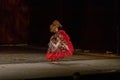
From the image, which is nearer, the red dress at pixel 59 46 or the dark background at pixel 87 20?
the red dress at pixel 59 46

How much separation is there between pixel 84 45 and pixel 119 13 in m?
3.01

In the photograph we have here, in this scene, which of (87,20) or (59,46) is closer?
(59,46)

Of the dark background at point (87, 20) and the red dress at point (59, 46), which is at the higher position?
the dark background at point (87, 20)

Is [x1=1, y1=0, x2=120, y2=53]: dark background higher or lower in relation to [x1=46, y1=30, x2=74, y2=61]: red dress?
higher

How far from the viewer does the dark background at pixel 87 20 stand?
68.0 feet

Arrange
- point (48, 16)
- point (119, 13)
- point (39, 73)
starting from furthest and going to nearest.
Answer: point (48, 16)
point (119, 13)
point (39, 73)

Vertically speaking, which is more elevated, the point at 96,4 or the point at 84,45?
the point at 96,4

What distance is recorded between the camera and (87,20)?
72.3 ft

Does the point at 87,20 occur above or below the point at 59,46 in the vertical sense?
above

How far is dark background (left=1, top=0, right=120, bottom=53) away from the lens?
68.0 feet

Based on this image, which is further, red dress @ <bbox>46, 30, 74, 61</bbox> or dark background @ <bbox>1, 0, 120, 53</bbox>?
dark background @ <bbox>1, 0, 120, 53</bbox>

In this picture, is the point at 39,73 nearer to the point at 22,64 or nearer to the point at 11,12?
the point at 22,64

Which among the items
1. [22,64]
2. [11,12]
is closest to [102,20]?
[22,64]

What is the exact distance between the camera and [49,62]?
52.5ft
